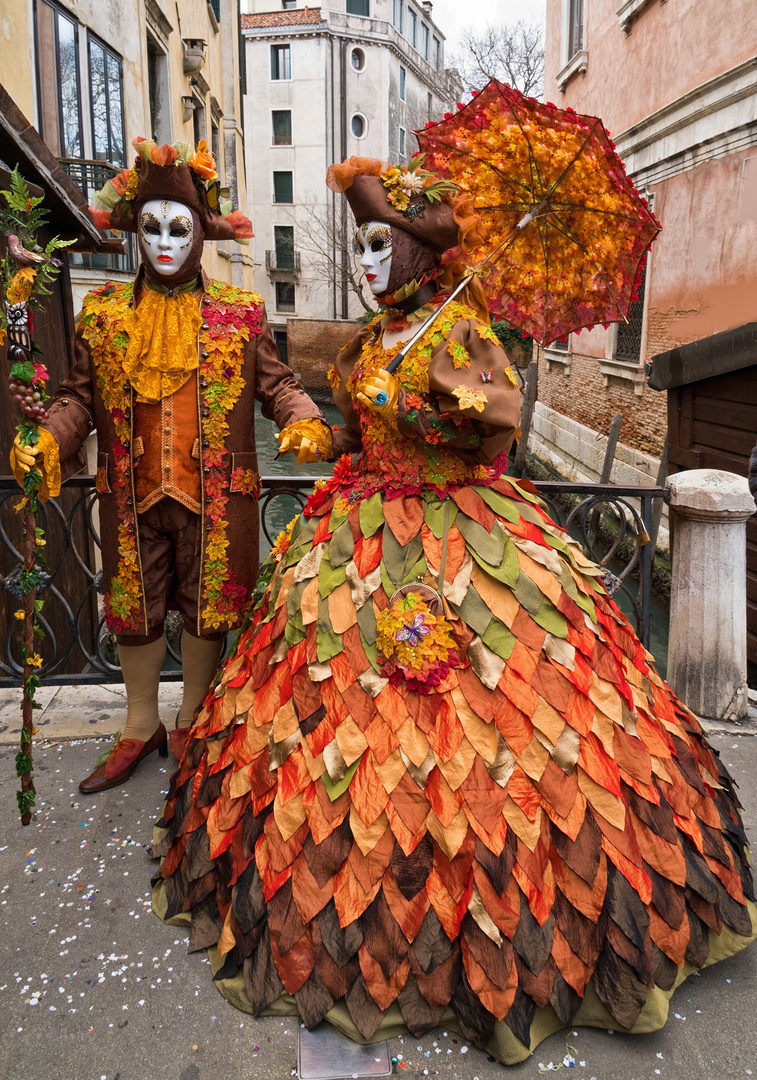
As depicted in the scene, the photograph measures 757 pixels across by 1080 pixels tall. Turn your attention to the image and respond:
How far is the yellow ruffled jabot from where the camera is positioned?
253 cm

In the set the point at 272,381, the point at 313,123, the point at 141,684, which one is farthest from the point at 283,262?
the point at 141,684

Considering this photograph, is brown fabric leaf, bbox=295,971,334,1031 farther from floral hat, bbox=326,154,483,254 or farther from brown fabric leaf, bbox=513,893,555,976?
floral hat, bbox=326,154,483,254

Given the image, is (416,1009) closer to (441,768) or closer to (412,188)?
(441,768)

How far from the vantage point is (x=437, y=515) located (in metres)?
2.09

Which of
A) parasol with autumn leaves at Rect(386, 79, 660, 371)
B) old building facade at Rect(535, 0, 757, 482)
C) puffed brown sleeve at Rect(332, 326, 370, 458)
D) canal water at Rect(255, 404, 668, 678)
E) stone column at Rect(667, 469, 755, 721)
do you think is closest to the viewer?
parasol with autumn leaves at Rect(386, 79, 660, 371)

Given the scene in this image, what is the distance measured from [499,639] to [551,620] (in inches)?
6.7

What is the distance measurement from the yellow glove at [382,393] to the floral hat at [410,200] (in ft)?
1.57

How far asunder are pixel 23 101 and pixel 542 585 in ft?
21.7

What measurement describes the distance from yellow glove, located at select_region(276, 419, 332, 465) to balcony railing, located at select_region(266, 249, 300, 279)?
32.2m

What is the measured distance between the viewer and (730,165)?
8.45m

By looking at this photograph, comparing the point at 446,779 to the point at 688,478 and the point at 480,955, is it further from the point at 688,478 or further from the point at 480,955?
the point at 688,478

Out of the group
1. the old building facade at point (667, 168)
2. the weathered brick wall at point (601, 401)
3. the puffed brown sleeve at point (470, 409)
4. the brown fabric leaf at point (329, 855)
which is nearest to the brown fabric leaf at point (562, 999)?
the brown fabric leaf at point (329, 855)

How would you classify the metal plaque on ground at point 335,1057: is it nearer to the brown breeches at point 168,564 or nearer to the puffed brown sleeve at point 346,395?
the brown breeches at point 168,564

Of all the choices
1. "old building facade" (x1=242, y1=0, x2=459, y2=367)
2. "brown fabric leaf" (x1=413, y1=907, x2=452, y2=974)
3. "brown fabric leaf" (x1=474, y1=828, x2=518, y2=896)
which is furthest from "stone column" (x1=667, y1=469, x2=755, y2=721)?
"old building facade" (x1=242, y1=0, x2=459, y2=367)
